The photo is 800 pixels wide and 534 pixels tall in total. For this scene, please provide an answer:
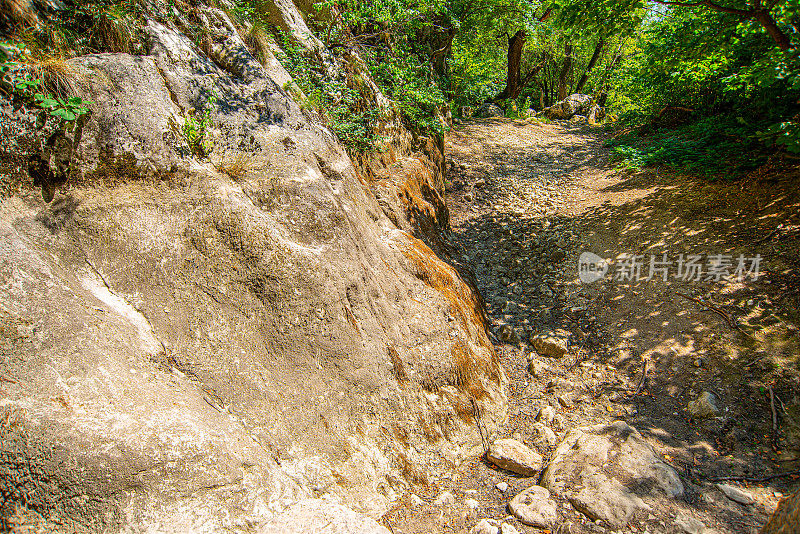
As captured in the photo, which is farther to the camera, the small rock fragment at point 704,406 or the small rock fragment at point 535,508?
the small rock fragment at point 704,406

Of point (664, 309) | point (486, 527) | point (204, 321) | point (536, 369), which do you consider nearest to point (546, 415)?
point (536, 369)

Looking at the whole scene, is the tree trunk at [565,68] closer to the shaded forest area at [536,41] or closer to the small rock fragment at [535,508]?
the shaded forest area at [536,41]

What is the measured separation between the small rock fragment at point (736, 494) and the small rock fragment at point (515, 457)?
134 cm

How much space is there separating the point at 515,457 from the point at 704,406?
6.68ft

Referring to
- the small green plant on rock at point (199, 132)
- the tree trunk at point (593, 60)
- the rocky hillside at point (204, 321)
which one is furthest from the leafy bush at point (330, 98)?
the tree trunk at point (593, 60)

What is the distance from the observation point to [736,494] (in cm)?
283

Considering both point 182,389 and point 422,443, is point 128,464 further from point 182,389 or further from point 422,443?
point 422,443

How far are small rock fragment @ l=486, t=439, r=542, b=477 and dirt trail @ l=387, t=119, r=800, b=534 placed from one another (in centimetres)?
8

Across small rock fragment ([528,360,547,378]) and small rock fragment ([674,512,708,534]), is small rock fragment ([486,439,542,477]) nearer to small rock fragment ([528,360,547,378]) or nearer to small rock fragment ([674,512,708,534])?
small rock fragment ([674,512,708,534])

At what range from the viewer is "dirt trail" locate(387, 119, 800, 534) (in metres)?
3.04

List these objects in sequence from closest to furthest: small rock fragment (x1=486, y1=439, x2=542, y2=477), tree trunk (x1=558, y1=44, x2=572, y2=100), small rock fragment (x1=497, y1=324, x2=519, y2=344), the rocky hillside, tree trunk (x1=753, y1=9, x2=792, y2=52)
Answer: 1. the rocky hillside
2. small rock fragment (x1=486, y1=439, x2=542, y2=477)
3. tree trunk (x1=753, y1=9, x2=792, y2=52)
4. small rock fragment (x1=497, y1=324, x2=519, y2=344)
5. tree trunk (x1=558, y1=44, x2=572, y2=100)

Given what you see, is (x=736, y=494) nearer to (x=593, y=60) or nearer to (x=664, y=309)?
(x=664, y=309)

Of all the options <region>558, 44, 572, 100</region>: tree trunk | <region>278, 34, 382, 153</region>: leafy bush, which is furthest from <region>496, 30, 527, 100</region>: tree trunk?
<region>278, 34, 382, 153</region>: leafy bush

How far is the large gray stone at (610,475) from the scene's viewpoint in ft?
9.00
